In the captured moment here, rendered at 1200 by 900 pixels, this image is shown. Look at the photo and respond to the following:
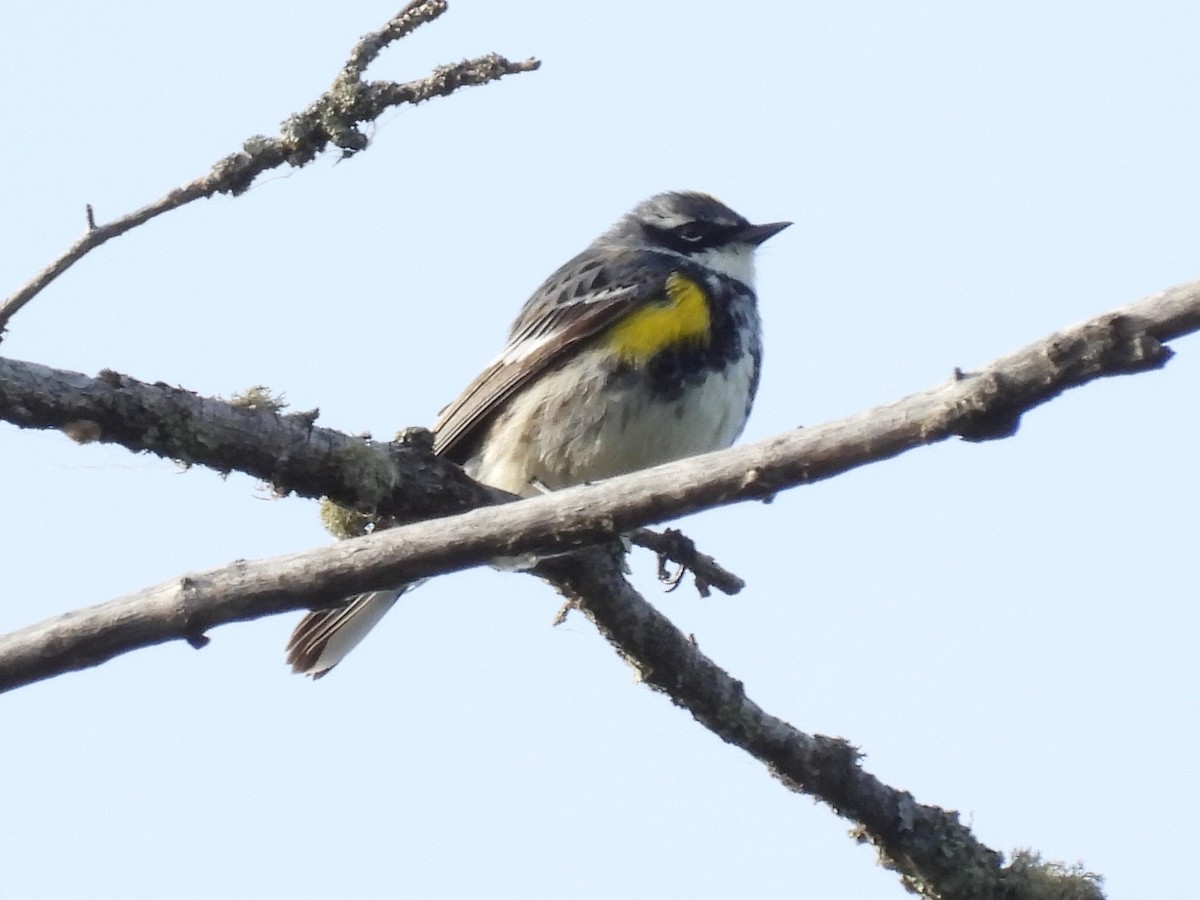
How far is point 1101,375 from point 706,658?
104 inches

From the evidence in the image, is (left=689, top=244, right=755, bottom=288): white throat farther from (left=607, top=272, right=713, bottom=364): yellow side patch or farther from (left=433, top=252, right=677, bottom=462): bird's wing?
(left=607, top=272, right=713, bottom=364): yellow side patch

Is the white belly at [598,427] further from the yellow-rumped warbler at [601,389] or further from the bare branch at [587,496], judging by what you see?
the bare branch at [587,496]

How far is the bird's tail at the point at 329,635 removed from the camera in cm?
726

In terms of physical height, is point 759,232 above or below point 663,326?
above

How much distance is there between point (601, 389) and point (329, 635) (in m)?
1.63

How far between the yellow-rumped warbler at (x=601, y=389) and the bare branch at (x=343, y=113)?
244cm

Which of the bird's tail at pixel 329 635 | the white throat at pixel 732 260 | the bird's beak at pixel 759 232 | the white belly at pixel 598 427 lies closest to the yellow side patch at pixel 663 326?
the white belly at pixel 598 427

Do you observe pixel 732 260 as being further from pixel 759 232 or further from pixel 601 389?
pixel 601 389

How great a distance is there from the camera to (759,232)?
8688mm

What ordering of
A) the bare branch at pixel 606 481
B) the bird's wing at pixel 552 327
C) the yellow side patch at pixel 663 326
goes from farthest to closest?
the bird's wing at pixel 552 327
the yellow side patch at pixel 663 326
the bare branch at pixel 606 481

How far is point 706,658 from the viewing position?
596cm

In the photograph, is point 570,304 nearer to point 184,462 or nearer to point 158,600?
point 184,462

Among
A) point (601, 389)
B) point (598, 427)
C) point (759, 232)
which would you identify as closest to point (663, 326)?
point (601, 389)

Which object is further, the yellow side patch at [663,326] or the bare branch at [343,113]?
the yellow side patch at [663,326]
